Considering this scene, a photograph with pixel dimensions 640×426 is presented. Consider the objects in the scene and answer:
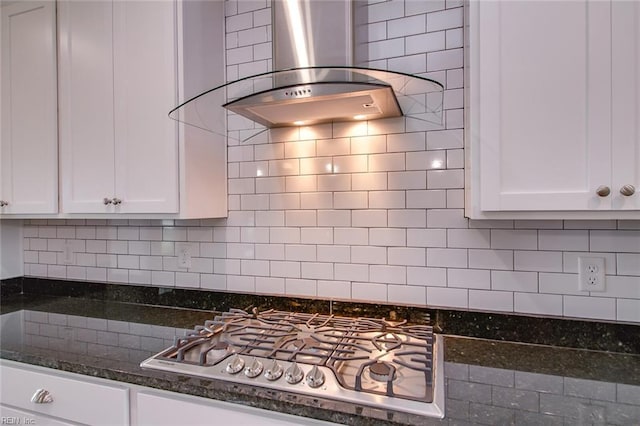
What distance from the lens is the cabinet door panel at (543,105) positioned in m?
0.99

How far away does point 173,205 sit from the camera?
1.46 meters

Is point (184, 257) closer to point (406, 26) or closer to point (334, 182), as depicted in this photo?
point (334, 182)

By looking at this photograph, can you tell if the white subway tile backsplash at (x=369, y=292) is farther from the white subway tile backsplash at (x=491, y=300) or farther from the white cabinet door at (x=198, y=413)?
the white cabinet door at (x=198, y=413)

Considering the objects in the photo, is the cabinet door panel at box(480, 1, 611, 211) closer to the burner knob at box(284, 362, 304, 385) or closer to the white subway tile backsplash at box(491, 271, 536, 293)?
the white subway tile backsplash at box(491, 271, 536, 293)

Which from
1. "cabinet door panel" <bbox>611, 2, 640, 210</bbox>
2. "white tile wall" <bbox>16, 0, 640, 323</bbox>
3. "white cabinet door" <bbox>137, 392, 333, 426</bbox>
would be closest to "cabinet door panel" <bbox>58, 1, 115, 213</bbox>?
"white tile wall" <bbox>16, 0, 640, 323</bbox>

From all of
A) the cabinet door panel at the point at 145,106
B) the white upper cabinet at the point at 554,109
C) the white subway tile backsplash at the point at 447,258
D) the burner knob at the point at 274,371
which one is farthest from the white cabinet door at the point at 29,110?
the white upper cabinet at the point at 554,109

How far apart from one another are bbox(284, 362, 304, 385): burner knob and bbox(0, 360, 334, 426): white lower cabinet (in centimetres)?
8

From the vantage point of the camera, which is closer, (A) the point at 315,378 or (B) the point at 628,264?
(A) the point at 315,378

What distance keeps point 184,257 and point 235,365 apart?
91 centimetres

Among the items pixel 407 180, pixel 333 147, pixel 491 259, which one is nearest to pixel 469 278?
pixel 491 259

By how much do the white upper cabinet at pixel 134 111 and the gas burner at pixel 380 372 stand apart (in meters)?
0.95

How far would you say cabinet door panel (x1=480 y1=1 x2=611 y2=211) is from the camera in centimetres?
99

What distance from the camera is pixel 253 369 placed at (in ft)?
3.31

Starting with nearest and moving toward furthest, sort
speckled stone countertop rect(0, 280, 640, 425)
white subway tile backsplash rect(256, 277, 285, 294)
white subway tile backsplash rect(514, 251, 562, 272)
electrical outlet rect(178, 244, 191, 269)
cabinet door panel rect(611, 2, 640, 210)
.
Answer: speckled stone countertop rect(0, 280, 640, 425)
cabinet door panel rect(611, 2, 640, 210)
white subway tile backsplash rect(514, 251, 562, 272)
white subway tile backsplash rect(256, 277, 285, 294)
electrical outlet rect(178, 244, 191, 269)
